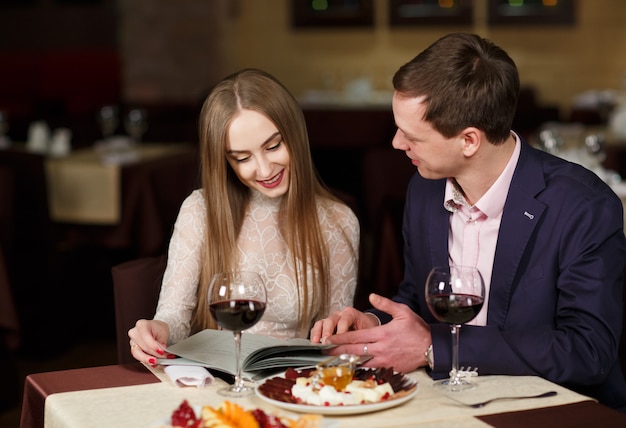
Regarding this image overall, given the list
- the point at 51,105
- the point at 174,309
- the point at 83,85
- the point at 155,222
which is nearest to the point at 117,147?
the point at 155,222

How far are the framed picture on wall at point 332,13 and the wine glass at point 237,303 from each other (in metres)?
7.14

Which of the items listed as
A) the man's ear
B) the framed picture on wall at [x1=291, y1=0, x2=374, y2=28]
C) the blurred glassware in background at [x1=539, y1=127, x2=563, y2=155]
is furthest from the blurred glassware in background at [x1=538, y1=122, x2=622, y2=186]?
the framed picture on wall at [x1=291, y1=0, x2=374, y2=28]

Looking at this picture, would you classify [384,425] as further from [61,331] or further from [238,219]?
[61,331]

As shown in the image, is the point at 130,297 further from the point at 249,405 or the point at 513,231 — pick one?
the point at 513,231

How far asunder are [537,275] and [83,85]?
9.27m

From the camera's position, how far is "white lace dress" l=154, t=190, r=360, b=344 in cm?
232

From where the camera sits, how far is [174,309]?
86.9 inches

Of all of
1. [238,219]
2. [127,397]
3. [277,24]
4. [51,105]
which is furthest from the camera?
[277,24]

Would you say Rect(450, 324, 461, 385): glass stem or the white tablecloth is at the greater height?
Rect(450, 324, 461, 385): glass stem

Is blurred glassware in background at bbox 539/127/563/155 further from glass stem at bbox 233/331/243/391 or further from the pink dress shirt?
glass stem at bbox 233/331/243/391

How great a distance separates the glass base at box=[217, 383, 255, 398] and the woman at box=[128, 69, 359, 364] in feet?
1.70

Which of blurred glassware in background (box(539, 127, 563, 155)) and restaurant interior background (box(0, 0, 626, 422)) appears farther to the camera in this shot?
restaurant interior background (box(0, 0, 626, 422))

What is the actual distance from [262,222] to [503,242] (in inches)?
27.6

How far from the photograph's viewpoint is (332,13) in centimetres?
862
